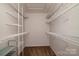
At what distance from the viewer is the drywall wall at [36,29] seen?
1.45 metres

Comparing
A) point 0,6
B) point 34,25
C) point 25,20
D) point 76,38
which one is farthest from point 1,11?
point 76,38

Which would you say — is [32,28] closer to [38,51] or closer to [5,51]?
[38,51]

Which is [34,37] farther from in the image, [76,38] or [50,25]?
[76,38]

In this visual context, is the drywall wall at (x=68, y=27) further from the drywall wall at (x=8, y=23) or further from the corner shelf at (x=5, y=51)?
the corner shelf at (x=5, y=51)

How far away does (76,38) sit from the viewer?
50.0 inches

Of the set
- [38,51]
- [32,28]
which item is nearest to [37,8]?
[32,28]

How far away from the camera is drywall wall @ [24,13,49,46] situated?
57.0 inches

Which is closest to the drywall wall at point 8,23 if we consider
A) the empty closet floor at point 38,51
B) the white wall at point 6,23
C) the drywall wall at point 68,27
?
the white wall at point 6,23

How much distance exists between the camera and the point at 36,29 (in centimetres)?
149

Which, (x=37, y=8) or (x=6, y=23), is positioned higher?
(x=37, y=8)

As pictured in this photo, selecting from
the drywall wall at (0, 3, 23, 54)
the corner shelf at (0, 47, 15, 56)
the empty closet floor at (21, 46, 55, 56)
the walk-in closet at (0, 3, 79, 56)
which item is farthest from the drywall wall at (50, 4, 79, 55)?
the corner shelf at (0, 47, 15, 56)

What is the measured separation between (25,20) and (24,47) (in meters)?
0.35

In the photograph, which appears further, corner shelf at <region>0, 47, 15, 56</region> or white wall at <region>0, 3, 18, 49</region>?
white wall at <region>0, 3, 18, 49</region>

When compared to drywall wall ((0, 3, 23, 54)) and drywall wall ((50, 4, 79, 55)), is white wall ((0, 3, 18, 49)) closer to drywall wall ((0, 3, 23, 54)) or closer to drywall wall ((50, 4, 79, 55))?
drywall wall ((0, 3, 23, 54))
